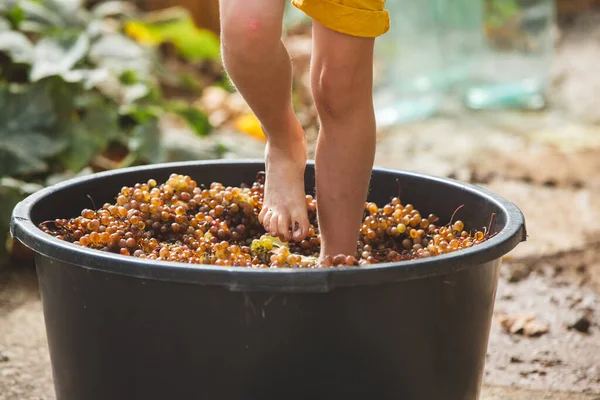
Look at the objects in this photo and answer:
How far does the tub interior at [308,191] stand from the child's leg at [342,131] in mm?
279

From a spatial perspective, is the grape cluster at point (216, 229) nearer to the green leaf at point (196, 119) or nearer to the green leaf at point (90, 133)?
the green leaf at point (90, 133)

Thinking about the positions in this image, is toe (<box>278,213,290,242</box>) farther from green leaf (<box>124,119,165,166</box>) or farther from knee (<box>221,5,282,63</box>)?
green leaf (<box>124,119,165,166</box>)

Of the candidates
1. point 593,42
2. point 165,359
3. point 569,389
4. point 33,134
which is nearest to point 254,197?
point 165,359

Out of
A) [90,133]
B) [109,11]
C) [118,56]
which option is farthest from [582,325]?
[109,11]

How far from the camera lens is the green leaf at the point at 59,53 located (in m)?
2.74

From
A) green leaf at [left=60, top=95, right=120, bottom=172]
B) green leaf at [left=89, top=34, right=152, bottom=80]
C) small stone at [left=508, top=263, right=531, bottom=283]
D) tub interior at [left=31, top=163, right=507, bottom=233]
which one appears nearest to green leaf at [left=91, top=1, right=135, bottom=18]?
green leaf at [left=89, top=34, right=152, bottom=80]

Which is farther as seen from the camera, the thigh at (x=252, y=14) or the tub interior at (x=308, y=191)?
the tub interior at (x=308, y=191)

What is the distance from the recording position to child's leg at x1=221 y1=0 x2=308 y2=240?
1.32m

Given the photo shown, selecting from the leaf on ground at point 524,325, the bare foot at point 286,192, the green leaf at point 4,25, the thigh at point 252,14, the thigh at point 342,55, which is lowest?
the leaf on ground at point 524,325

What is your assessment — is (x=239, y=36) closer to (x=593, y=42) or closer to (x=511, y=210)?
(x=511, y=210)

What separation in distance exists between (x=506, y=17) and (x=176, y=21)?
209cm

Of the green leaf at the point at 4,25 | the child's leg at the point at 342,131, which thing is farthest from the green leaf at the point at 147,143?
the child's leg at the point at 342,131

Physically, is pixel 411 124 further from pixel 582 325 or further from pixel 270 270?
pixel 270 270

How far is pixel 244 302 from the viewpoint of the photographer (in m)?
1.12
